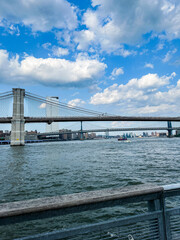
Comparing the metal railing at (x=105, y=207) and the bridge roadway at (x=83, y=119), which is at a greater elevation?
the bridge roadway at (x=83, y=119)

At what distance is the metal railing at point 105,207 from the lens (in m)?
1.08

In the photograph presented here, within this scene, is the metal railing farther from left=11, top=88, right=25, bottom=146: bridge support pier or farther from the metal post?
left=11, top=88, right=25, bottom=146: bridge support pier

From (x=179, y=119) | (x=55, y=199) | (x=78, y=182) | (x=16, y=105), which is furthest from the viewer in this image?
(x=179, y=119)

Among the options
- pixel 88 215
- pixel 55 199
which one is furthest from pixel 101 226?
pixel 88 215

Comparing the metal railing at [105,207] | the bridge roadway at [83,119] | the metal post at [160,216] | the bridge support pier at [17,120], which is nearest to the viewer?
the metal railing at [105,207]

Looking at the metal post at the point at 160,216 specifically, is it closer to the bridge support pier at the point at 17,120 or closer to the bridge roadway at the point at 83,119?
the bridge support pier at the point at 17,120

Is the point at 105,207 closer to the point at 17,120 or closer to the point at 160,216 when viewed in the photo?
the point at 160,216

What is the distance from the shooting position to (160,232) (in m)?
1.35

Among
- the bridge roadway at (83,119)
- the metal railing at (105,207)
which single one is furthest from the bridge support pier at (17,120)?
the metal railing at (105,207)

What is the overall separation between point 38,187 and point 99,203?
631cm

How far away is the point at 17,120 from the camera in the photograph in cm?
4438

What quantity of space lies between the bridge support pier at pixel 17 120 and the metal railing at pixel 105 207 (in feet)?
152

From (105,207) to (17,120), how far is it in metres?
47.0

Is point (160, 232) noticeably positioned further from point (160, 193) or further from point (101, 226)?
point (101, 226)
